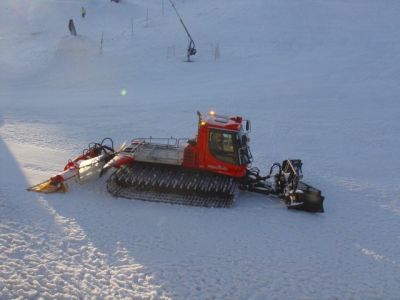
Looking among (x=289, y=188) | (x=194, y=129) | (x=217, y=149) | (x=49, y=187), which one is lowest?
(x=49, y=187)

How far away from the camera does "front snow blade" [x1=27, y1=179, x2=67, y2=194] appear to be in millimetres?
10406

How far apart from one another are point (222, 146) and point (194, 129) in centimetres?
590

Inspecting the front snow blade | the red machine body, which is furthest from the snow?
the red machine body

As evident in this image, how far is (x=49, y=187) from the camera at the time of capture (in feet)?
34.5

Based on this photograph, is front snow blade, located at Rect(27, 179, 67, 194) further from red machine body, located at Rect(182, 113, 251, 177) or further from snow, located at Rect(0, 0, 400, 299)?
red machine body, located at Rect(182, 113, 251, 177)

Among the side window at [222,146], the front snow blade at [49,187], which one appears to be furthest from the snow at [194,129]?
the side window at [222,146]

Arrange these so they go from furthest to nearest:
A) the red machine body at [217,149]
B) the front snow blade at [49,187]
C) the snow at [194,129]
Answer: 1. the red machine body at [217,149]
2. the front snow blade at [49,187]
3. the snow at [194,129]

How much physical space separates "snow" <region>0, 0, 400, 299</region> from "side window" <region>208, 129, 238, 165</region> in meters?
1.17

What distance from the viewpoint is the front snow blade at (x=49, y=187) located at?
10.4 metres

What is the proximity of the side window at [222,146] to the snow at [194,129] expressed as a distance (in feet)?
3.83

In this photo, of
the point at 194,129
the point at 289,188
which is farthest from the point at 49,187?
the point at 194,129

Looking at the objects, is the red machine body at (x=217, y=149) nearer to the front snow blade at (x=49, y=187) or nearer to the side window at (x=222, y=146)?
the side window at (x=222, y=146)

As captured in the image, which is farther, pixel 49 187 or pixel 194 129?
pixel 194 129

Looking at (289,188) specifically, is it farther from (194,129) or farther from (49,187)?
(194,129)
